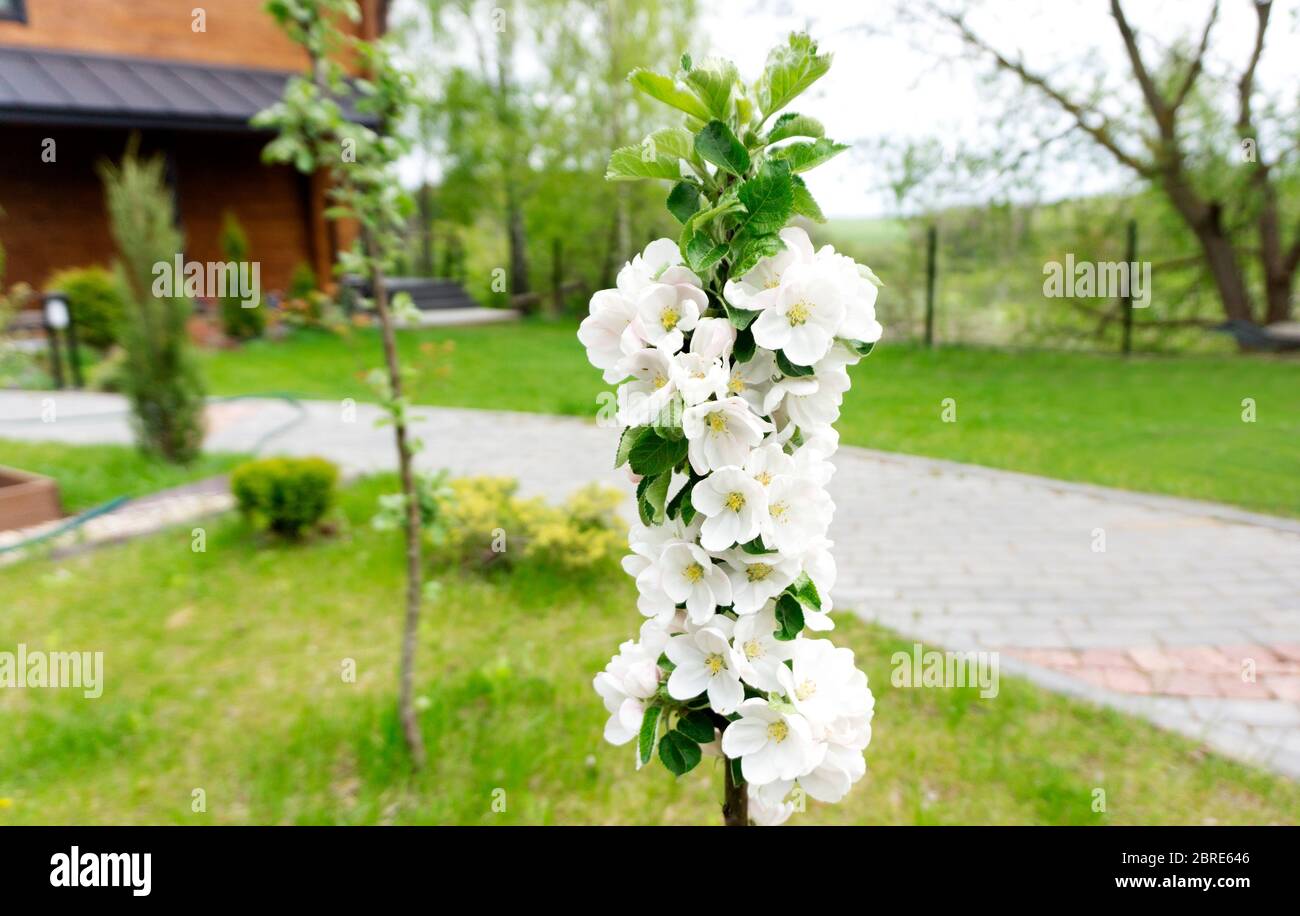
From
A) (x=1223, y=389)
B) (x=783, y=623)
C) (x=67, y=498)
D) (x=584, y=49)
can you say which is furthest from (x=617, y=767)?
(x=584, y=49)

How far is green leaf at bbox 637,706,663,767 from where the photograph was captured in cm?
141

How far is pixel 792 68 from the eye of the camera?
1.34 m

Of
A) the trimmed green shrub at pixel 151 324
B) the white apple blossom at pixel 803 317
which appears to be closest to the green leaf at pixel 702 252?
the white apple blossom at pixel 803 317

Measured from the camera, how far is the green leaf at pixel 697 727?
4.78 feet

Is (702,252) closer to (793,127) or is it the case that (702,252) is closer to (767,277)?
(767,277)

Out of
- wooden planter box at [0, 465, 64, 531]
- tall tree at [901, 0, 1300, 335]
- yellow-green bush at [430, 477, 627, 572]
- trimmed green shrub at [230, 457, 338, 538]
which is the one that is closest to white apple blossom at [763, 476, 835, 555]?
yellow-green bush at [430, 477, 627, 572]

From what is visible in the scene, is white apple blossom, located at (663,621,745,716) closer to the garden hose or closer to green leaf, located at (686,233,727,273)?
green leaf, located at (686,233,727,273)

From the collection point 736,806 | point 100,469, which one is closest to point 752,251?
point 736,806

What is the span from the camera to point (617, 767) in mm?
3436

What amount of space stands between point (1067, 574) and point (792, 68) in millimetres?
4582

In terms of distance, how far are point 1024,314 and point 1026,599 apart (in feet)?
34.7

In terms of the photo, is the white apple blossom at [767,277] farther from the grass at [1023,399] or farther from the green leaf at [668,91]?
the grass at [1023,399]

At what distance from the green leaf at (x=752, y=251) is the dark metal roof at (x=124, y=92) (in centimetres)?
1499
